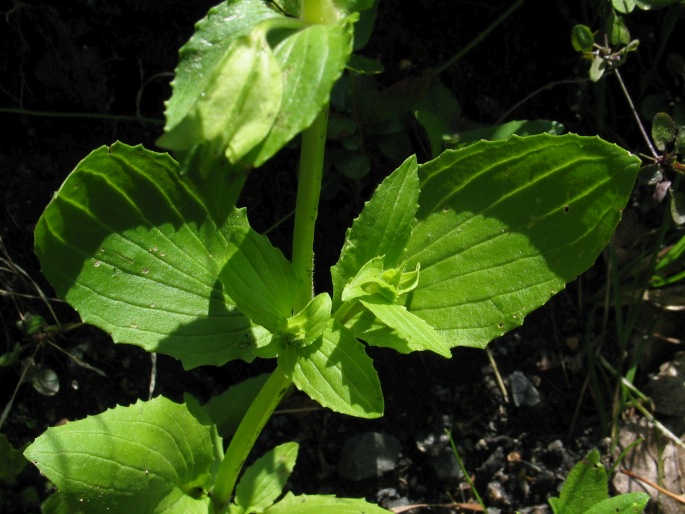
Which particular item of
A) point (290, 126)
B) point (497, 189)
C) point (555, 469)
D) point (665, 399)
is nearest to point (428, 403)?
point (555, 469)

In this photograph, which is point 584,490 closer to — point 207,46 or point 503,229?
point 503,229

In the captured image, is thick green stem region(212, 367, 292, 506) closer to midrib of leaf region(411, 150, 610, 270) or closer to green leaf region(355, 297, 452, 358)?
green leaf region(355, 297, 452, 358)

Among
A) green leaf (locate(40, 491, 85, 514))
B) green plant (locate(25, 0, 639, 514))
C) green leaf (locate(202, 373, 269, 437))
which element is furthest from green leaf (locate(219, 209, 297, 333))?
green leaf (locate(40, 491, 85, 514))

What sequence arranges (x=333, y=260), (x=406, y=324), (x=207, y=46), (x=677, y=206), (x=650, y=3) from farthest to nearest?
(x=333, y=260) < (x=677, y=206) < (x=650, y=3) < (x=406, y=324) < (x=207, y=46)

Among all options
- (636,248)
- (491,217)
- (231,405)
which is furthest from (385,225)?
(636,248)

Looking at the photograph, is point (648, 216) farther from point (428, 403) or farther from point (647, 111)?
point (428, 403)

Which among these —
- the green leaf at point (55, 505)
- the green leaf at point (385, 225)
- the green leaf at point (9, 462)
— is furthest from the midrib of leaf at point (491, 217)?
the green leaf at point (9, 462)
